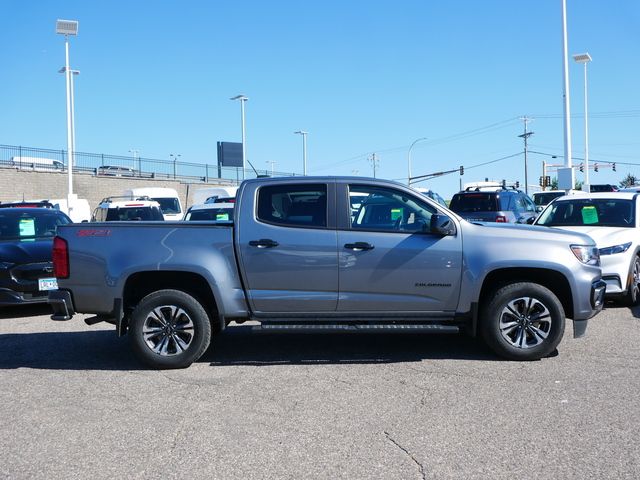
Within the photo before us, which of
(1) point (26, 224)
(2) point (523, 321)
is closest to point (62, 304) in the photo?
(2) point (523, 321)

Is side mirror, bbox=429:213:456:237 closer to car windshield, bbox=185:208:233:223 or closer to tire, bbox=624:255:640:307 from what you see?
tire, bbox=624:255:640:307

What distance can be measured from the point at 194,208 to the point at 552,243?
9391 millimetres

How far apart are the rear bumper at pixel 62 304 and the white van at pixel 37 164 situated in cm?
3022

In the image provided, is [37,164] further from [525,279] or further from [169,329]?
[525,279]

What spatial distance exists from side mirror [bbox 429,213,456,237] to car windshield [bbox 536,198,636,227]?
4.90 metres

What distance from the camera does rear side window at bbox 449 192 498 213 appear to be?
57.7ft

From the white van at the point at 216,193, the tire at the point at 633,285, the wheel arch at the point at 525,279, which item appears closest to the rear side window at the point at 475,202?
the tire at the point at 633,285

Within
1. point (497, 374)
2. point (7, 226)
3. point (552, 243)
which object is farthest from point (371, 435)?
point (7, 226)

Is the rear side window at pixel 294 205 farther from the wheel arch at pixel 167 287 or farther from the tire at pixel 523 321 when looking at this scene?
the tire at pixel 523 321

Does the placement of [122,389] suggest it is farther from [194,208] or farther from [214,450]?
[194,208]

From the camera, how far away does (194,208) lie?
14.9m

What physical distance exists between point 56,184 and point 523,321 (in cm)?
3334

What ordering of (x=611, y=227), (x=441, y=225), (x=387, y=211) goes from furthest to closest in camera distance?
(x=611, y=227), (x=387, y=211), (x=441, y=225)

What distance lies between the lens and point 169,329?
6.95 m
